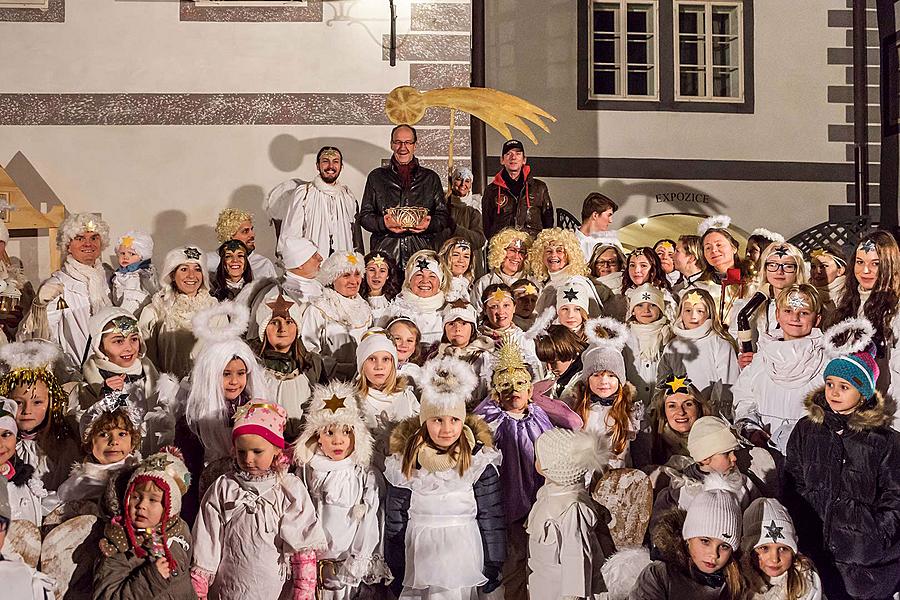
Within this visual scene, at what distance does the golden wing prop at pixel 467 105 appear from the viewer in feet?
35.1

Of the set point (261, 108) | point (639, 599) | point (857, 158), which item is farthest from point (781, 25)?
point (639, 599)

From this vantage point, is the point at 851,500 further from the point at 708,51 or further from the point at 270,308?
the point at 708,51

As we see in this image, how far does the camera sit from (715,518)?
6367 millimetres

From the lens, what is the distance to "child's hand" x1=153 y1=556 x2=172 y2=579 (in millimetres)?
6082

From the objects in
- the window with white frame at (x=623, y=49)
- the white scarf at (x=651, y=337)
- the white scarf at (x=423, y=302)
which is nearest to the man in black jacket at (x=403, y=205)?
the white scarf at (x=423, y=302)

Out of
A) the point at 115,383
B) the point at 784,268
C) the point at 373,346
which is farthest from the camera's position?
the point at 784,268

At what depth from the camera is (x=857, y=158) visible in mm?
16203

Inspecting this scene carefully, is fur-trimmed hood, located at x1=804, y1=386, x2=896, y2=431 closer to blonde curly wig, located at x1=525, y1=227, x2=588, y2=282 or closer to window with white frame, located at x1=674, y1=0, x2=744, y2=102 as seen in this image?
blonde curly wig, located at x1=525, y1=227, x2=588, y2=282

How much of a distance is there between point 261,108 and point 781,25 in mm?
8505

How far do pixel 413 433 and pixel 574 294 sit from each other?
7.69 ft

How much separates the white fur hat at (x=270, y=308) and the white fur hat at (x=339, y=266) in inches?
12.6

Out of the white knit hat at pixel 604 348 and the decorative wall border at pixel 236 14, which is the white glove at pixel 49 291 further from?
the decorative wall border at pixel 236 14

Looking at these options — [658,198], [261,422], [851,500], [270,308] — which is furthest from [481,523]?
[658,198]

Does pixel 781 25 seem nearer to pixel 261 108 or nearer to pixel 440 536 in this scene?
pixel 261 108
